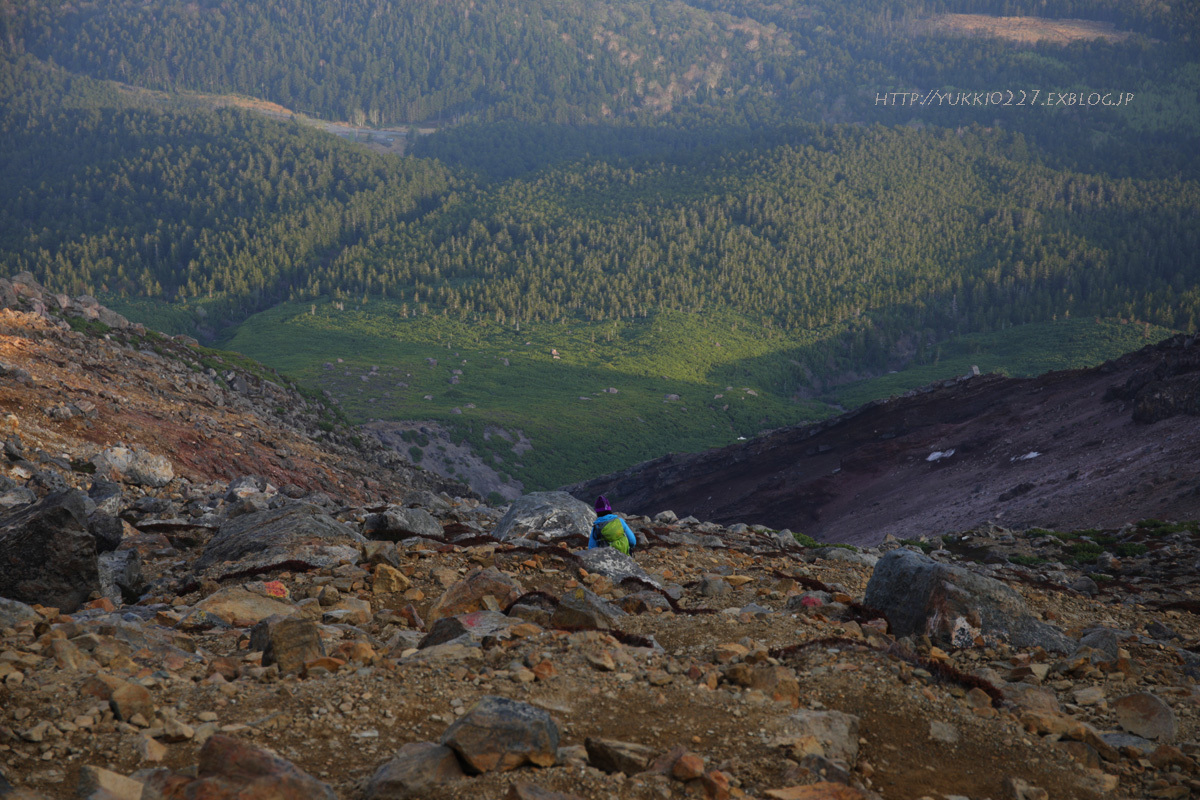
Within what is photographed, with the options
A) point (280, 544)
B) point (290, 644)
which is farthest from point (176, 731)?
point (280, 544)

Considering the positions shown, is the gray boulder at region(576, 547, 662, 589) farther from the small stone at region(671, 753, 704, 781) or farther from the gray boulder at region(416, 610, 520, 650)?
the small stone at region(671, 753, 704, 781)

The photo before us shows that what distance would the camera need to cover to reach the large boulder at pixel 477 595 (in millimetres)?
11984

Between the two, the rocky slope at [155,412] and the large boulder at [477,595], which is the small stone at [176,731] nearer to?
the large boulder at [477,595]

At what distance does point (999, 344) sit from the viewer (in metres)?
192

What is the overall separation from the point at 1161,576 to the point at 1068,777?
20861mm

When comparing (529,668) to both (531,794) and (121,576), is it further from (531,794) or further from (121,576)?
(121,576)

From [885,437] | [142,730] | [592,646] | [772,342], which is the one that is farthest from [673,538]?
[772,342]

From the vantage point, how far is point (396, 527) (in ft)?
58.5

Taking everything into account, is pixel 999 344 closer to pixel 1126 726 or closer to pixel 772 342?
pixel 772 342

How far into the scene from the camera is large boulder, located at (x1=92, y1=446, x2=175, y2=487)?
23312mm

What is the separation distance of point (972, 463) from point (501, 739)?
59.3 metres

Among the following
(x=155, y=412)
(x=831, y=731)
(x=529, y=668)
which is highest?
(x=831, y=731)

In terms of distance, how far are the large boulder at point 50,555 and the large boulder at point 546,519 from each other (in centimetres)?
871

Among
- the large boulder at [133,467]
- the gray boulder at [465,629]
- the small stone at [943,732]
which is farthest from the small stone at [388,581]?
the large boulder at [133,467]
